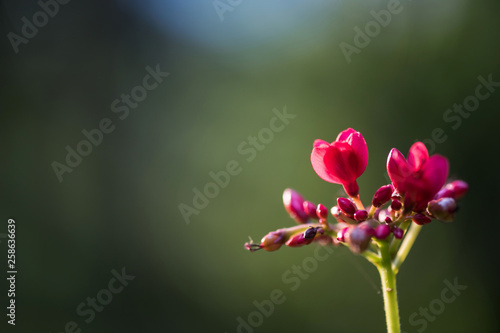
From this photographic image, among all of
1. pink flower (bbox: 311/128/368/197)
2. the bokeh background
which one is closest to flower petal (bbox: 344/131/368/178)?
pink flower (bbox: 311/128/368/197)

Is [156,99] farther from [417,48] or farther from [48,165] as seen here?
[417,48]

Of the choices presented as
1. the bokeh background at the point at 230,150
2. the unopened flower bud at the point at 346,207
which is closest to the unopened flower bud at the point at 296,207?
the unopened flower bud at the point at 346,207

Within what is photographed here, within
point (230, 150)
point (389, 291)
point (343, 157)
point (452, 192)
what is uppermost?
point (230, 150)

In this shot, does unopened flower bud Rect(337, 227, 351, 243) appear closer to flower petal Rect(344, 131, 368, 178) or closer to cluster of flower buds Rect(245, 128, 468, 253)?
cluster of flower buds Rect(245, 128, 468, 253)

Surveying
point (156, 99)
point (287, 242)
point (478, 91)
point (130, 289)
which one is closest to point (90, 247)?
point (130, 289)

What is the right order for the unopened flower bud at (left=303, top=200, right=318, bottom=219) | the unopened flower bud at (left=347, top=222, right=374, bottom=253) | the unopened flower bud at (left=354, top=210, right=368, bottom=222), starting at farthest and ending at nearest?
the unopened flower bud at (left=303, top=200, right=318, bottom=219)
the unopened flower bud at (left=354, top=210, right=368, bottom=222)
the unopened flower bud at (left=347, top=222, right=374, bottom=253)

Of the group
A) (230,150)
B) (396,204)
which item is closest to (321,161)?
(396,204)

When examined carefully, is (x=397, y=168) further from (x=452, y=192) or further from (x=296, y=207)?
(x=296, y=207)
